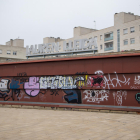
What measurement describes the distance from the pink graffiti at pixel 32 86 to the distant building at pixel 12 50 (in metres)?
52.0

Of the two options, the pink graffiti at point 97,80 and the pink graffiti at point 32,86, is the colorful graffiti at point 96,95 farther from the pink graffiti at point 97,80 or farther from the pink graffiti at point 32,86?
the pink graffiti at point 32,86

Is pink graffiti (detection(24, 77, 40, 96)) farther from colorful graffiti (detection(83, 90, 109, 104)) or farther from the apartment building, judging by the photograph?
the apartment building

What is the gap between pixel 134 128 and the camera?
8.45 metres

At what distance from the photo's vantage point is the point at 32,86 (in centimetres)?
→ 1623

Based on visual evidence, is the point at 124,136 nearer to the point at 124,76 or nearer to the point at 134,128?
the point at 134,128

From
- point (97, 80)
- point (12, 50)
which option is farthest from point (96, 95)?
point (12, 50)

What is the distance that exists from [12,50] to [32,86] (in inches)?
2157

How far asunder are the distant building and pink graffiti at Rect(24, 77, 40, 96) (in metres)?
52.0

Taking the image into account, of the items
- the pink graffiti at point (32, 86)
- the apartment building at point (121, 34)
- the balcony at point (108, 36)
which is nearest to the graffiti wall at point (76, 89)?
the pink graffiti at point (32, 86)

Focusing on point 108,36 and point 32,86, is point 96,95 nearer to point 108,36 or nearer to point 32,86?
point 32,86

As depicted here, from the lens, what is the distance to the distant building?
66.5 meters

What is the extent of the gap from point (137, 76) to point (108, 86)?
1.91 meters

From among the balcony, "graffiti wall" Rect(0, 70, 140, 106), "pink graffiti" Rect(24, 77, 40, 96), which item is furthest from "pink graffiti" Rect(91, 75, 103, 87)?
the balcony

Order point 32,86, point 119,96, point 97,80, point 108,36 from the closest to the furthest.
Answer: point 119,96, point 97,80, point 32,86, point 108,36
